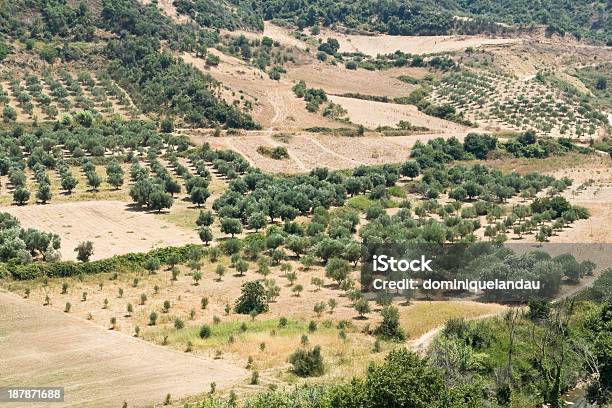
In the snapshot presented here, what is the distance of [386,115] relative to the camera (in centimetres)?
13425

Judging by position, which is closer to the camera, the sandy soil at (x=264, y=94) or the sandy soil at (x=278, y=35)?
the sandy soil at (x=264, y=94)

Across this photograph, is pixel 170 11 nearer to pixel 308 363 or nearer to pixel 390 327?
pixel 390 327

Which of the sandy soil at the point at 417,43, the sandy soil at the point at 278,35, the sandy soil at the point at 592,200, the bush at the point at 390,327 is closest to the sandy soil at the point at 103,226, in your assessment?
the bush at the point at 390,327

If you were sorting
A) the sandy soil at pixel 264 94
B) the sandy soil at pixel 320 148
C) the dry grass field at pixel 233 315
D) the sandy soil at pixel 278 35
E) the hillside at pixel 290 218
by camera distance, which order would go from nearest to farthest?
the hillside at pixel 290 218, the dry grass field at pixel 233 315, the sandy soil at pixel 320 148, the sandy soil at pixel 264 94, the sandy soil at pixel 278 35

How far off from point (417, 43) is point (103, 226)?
137 meters

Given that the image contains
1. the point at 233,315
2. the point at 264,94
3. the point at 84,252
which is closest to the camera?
the point at 233,315

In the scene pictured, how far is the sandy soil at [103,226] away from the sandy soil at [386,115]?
58657 mm

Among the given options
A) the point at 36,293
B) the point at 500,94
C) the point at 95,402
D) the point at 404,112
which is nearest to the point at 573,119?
the point at 500,94

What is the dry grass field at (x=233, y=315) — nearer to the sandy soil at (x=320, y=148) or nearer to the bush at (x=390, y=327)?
the bush at (x=390, y=327)

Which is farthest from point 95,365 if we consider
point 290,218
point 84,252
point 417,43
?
point 417,43

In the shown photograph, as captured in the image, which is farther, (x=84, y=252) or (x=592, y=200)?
(x=592, y=200)

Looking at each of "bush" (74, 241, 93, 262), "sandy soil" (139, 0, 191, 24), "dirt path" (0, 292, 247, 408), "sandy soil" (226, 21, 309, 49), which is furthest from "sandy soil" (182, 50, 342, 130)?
"dirt path" (0, 292, 247, 408)

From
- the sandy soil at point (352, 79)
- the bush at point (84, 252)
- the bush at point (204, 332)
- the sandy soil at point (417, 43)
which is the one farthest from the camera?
the sandy soil at point (417, 43)

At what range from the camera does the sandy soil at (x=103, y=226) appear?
6736cm
